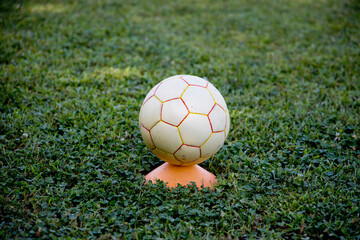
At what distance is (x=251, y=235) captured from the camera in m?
2.64

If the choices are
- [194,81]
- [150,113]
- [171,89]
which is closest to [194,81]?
[194,81]

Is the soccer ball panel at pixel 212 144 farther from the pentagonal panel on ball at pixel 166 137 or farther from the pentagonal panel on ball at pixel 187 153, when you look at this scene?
the pentagonal panel on ball at pixel 166 137

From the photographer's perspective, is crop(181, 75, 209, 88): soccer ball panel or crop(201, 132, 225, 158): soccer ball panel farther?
crop(181, 75, 209, 88): soccer ball panel

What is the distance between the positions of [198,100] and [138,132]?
4.00 feet

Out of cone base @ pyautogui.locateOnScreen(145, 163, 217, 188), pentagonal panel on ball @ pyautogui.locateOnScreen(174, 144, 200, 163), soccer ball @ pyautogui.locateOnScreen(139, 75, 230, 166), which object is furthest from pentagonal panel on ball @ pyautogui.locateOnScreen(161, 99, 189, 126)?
cone base @ pyautogui.locateOnScreen(145, 163, 217, 188)

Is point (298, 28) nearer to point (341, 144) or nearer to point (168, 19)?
point (168, 19)

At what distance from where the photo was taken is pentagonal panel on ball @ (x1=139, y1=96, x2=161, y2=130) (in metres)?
2.89

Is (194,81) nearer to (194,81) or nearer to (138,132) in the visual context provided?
(194,81)

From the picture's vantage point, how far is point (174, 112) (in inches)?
111

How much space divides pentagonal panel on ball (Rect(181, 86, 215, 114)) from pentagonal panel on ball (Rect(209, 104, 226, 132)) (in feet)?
0.17

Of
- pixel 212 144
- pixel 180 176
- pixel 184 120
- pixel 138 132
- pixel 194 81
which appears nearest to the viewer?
pixel 184 120

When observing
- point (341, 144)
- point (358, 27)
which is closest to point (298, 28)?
point (358, 27)

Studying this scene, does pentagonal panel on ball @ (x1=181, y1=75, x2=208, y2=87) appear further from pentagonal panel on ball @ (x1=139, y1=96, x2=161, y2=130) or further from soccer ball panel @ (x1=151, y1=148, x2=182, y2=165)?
soccer ball panel @ (x1=151, y1=148, x2=182, y2=165)

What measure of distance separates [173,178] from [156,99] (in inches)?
29.7
